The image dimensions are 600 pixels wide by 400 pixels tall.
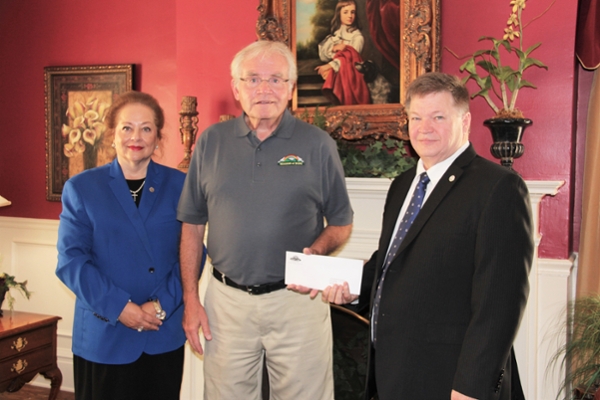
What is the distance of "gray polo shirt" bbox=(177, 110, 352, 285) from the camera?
6.90 feet

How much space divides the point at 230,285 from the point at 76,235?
0.61m

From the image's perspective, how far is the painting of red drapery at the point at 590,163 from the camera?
288 centimetres

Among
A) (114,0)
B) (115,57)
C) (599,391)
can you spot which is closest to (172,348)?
(599,391)

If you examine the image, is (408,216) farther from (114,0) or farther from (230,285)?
(114,0)

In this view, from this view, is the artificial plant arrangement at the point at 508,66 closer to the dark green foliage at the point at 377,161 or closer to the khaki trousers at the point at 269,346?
the dark green foliage at the point at 377,161

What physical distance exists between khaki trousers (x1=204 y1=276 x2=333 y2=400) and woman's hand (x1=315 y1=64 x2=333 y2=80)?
4.97 ft

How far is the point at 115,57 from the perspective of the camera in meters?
4.34

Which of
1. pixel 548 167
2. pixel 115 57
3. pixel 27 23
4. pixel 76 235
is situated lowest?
pixel 76 235

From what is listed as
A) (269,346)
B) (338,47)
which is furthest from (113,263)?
(338,47)

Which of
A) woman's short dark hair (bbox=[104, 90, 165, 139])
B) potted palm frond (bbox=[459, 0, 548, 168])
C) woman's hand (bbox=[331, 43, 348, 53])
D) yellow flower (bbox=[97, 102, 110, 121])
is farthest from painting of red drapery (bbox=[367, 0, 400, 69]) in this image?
yellow flower (bbox=[97, 102, 110, 121])

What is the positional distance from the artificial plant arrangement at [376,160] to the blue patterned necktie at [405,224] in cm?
121

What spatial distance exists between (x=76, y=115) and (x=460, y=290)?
360 cm

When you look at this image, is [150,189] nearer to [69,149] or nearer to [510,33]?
[510,33]

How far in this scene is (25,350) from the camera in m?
3.42
